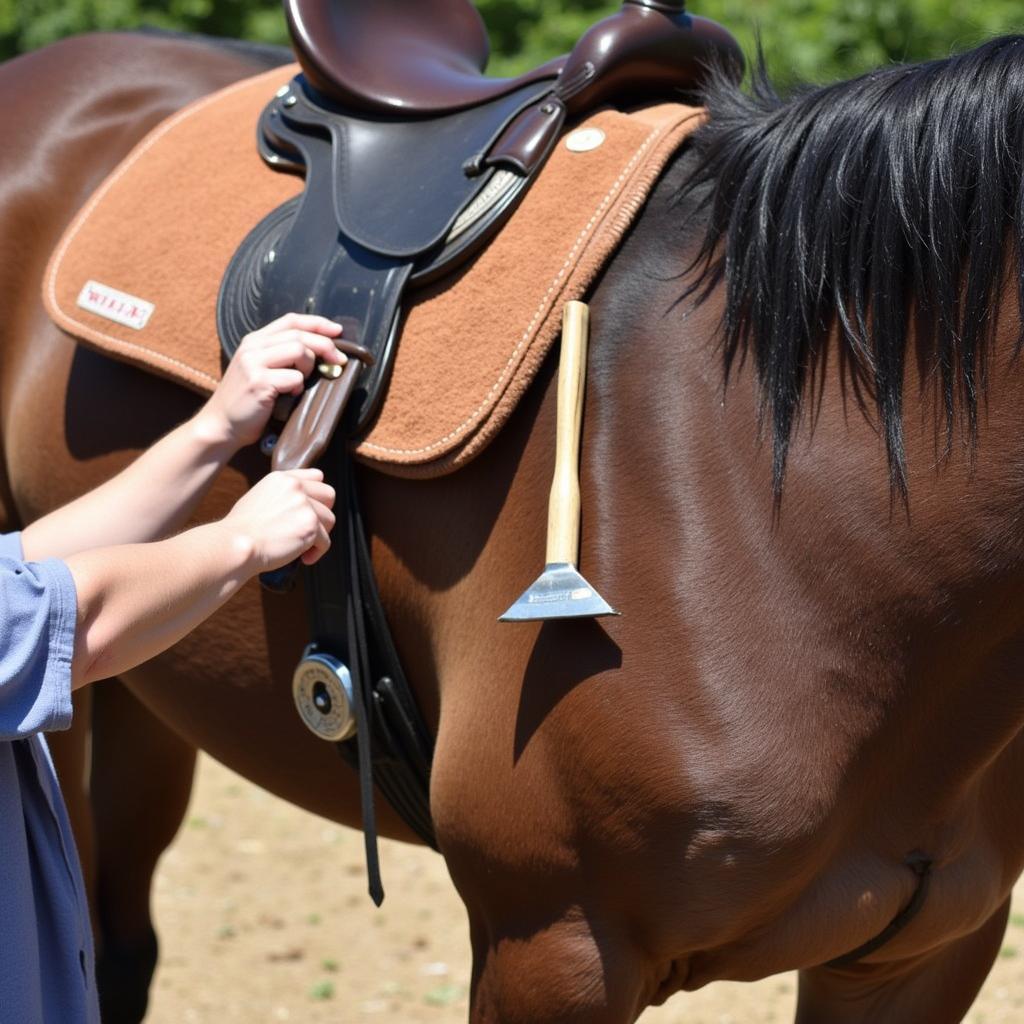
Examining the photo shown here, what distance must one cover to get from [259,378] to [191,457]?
114 mm

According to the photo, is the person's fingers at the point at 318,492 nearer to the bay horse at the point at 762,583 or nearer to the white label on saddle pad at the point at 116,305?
the bay horse at the point at 762,583

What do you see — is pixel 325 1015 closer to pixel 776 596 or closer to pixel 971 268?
pixel 776 596

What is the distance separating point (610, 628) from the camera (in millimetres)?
1471

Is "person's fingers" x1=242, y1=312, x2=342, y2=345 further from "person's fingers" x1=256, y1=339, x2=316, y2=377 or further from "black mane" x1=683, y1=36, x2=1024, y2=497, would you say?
"black mane" x1=683, y1=36, x2=1024, y2=497

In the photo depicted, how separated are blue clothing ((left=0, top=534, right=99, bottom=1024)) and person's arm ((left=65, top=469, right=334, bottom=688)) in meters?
0.04

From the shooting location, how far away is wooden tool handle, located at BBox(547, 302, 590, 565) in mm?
1472

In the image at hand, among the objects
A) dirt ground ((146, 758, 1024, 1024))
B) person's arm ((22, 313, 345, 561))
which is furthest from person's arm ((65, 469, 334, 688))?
dirt ground ((146, 758, 1024, 1024))

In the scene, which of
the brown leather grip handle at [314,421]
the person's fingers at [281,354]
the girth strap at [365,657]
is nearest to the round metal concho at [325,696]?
the girth strap at [365,657]

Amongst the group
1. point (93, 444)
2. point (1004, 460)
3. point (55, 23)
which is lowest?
point (55, 23)

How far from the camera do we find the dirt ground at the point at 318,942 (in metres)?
3.15

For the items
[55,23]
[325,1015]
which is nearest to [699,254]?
[325,1015]

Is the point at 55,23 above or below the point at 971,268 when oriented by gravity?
below

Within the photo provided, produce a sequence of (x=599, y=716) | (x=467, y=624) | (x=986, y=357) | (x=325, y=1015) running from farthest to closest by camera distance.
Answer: (x=325, y=1015) → (x=467, y=624) → (x=599, y=716) → (x=986, y=357)

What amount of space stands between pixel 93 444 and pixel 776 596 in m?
1.08
